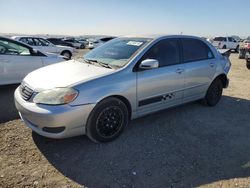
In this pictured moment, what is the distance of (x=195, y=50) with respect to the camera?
573 centimetres

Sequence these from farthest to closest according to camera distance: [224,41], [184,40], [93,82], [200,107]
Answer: [224,41], [200,107], [184,40], [93,82]

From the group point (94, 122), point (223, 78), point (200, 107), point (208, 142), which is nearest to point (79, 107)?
point (94, 122)

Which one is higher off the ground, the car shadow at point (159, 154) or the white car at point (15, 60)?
the white car at point (15, 60)

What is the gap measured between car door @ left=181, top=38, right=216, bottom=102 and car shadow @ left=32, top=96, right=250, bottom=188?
2.19ft

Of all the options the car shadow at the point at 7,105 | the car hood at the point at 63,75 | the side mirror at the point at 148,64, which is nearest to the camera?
the car hood at the point at 63,75

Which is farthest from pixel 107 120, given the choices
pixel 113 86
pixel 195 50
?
pixel 195 50

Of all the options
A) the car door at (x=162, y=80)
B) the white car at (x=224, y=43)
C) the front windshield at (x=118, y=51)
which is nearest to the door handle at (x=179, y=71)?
the car door at (x=162, y=80)

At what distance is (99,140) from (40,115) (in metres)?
0.97

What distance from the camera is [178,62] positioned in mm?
5172

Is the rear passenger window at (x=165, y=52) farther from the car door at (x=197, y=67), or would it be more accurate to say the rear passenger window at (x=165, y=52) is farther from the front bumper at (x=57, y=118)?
the front bumper at (x=57, y=118)

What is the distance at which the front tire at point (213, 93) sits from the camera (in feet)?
20.4

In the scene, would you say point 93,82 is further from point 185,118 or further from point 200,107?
point 200,107

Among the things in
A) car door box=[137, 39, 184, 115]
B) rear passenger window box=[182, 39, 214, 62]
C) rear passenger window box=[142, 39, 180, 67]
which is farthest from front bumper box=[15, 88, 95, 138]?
rear passenger window box=[182, 39, 214, 62]

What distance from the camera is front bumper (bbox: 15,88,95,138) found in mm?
3578
